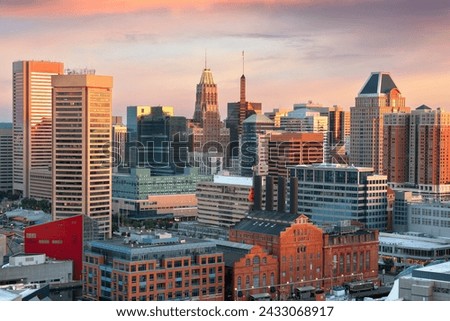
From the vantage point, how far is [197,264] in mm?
6469

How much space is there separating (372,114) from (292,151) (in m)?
3.24

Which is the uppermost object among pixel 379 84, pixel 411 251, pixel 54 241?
pixel 379 84

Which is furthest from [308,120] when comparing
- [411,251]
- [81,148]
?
[411,251]

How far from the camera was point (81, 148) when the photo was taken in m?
12.5

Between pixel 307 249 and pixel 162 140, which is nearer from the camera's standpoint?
pixel 307 249

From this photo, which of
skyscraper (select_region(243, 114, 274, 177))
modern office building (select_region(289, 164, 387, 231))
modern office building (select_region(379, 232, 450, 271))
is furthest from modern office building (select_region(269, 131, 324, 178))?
modern office building (select_region(379, 232, 450, 271))

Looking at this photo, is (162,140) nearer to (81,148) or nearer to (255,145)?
(255,145)

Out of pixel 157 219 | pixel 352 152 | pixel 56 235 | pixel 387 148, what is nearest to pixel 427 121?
pixel 387 148

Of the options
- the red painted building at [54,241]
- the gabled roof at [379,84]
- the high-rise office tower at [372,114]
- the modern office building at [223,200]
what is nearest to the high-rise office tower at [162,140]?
the high-rise office tower at [372,114]

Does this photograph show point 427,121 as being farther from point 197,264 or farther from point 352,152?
point 197,264

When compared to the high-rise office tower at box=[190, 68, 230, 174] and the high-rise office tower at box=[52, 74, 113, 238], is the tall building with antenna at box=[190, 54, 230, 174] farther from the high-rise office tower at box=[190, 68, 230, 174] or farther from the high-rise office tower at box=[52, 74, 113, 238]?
the high-rise office tower at box=[52, 74, 113, 238]

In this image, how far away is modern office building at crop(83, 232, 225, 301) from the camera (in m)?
6.13

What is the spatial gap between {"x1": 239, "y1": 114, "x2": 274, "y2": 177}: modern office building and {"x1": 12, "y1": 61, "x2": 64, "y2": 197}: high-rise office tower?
449 cm

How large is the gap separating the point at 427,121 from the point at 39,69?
867 centimetres
